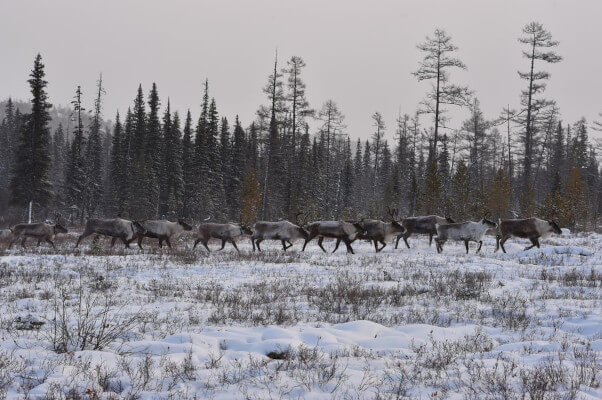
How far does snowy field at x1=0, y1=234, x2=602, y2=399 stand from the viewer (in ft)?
13.3

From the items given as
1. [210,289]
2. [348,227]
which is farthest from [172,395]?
[348,227]

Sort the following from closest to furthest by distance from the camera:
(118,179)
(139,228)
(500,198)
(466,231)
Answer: (466,231) → (139,228) → (500,198) → (118,179)

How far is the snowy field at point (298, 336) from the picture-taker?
4055mm

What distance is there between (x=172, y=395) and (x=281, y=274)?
8347 mm

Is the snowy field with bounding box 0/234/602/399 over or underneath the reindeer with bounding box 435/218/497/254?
underneath

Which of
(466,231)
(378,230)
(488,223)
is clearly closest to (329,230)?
(378,230)

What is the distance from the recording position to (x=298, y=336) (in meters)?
5.89

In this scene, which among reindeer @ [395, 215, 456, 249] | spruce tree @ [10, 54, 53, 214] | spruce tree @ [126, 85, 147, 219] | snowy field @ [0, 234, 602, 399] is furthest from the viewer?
spruce tree @ [126, 85, 147, 219]

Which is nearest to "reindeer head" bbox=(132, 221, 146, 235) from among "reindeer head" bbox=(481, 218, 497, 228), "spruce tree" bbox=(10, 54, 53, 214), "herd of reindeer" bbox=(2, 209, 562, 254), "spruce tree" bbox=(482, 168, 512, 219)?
"herd of reindeer" bbox=(2, 209, 562, 254)

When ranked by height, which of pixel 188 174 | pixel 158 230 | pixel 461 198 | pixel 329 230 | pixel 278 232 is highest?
pixel 188 174

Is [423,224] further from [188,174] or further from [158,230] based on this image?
[188,174]

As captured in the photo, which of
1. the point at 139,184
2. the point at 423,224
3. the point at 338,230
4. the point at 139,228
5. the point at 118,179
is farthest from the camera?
the point at 118,179

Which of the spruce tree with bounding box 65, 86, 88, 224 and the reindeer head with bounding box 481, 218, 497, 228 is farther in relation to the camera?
the spruce tree with bounding box 65, 86, 88, 224

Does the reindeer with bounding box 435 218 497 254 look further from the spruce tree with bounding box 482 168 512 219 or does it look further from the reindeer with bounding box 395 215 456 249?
the spruce tree with bounding box 482 168 512 219
